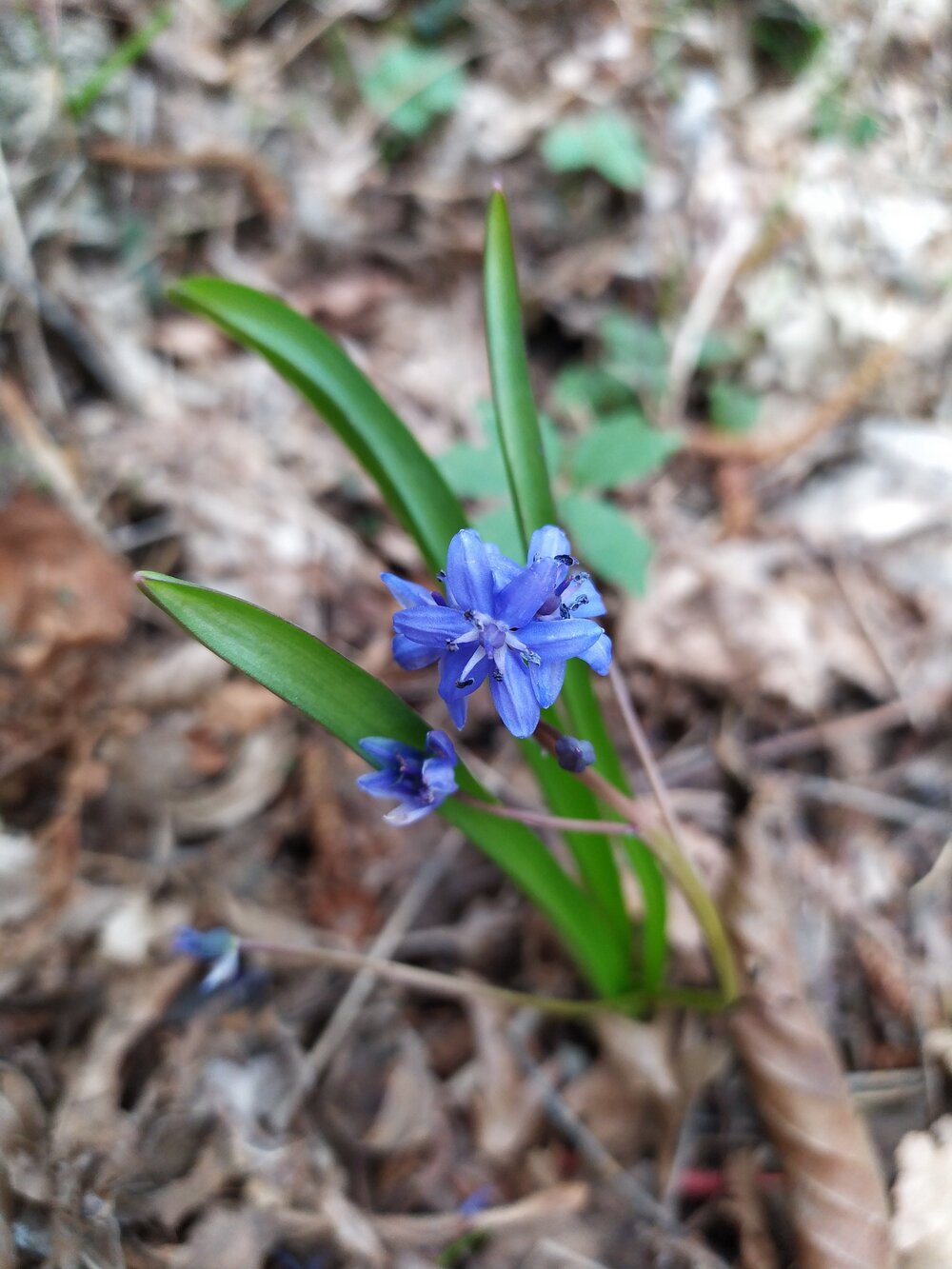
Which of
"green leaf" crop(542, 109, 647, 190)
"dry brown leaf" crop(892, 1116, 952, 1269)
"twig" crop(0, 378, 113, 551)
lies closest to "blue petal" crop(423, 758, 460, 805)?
"dry brown leaf" crop(892, 1116, 952, 1269)

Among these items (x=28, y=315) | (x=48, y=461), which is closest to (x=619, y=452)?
(x=48, y=461)

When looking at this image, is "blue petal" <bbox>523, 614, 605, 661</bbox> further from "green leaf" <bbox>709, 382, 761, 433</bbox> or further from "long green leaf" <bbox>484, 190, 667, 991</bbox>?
"green leaf" <bbox>709, 382, 761, 433</bbox>

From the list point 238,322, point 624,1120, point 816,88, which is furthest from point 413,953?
point 816,88

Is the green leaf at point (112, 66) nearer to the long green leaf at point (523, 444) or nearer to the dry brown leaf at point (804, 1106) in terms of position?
the long green leaf at point (523, 444)

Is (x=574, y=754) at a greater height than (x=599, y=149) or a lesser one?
lesser

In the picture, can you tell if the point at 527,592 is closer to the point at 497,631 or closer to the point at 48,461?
the point at 497,631

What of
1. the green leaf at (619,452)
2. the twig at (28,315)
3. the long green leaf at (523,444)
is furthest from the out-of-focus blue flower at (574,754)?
the twig at (28,315)
